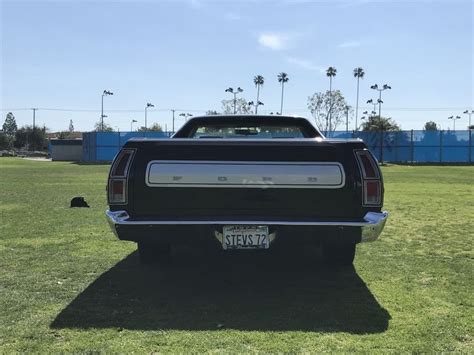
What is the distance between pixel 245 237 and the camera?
4.83 meters

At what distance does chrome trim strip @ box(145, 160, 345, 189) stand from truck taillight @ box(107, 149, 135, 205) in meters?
0.22

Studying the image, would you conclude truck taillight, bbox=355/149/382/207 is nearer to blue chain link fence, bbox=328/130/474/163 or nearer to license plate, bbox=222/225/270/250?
license plate, bbox=222/225/270/250

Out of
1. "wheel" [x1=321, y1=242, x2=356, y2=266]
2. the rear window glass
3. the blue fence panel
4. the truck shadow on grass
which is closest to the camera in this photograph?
the truck shadow on grass

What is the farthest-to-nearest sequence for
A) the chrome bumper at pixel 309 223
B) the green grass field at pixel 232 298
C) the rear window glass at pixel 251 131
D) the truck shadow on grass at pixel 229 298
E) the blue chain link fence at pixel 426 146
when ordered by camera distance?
the blue chain link fence at pixel 426 146 < the rear window glass at pixel 251 131 < the chrome bumper at pixel 309 223 < the truck shadow on grass at pixel 229 298 < the green grass field at pixel 232 298

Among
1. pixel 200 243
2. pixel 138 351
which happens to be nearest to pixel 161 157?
pixel 200 243

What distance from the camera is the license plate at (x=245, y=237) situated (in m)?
4.79

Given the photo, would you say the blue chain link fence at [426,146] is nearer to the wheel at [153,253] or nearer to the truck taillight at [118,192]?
the wheel at [153,253]

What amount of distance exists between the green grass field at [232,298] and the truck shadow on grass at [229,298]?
0.01 metres

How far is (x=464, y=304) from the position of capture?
188 inches

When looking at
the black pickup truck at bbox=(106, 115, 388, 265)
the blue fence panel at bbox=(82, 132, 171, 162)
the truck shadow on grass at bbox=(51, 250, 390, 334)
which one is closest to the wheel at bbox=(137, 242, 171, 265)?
the truck shadow on grass at bbox=(51, 250, 390, 334)

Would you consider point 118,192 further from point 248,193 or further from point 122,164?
point 248,193

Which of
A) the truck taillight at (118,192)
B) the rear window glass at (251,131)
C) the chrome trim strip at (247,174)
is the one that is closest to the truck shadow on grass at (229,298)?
the truck taillight at (118,192)

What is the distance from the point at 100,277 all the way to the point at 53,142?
69932mm

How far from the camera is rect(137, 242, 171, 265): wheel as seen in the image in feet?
19.9
